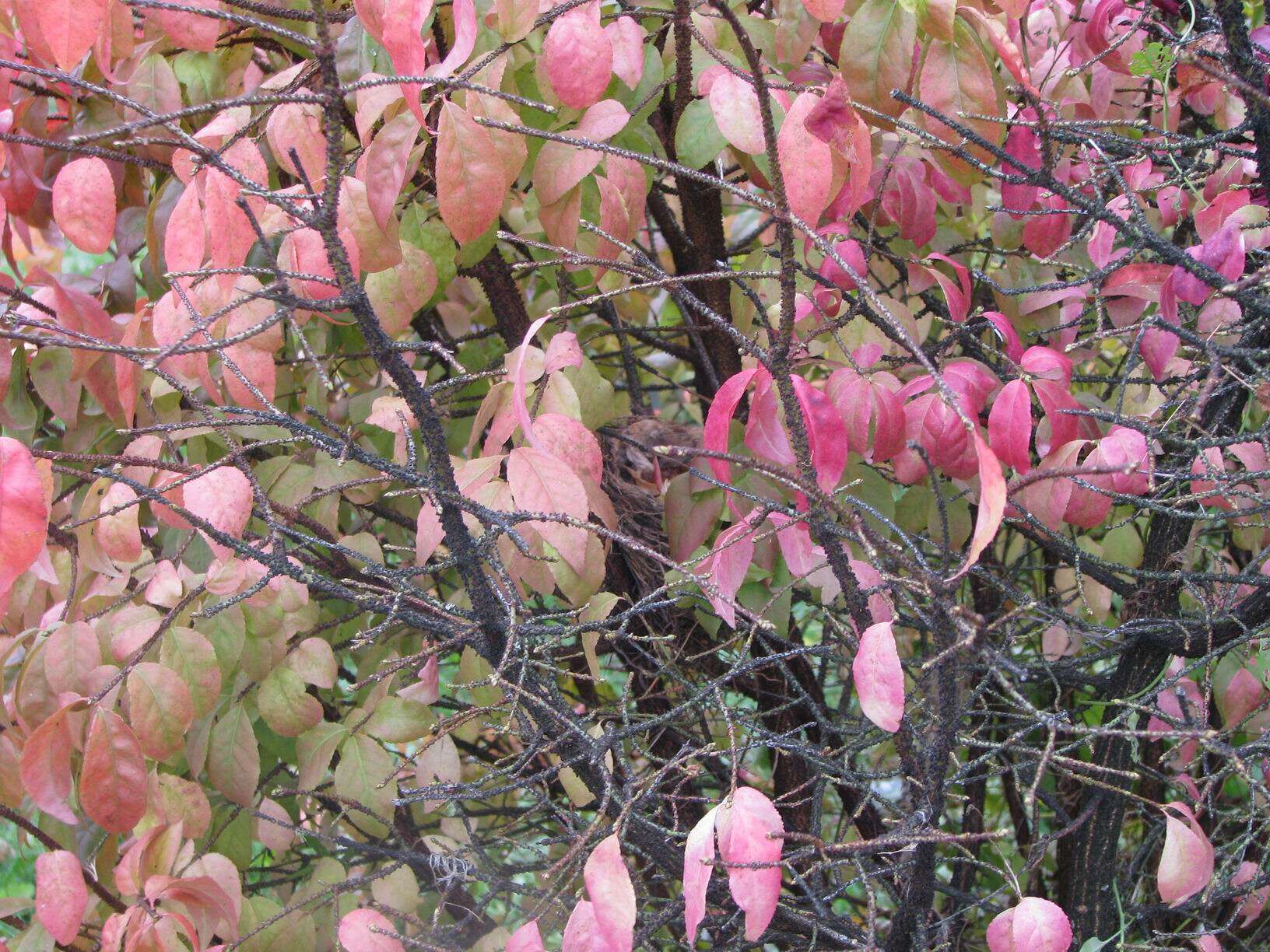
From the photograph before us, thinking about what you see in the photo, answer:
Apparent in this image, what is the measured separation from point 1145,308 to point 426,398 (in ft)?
2.96

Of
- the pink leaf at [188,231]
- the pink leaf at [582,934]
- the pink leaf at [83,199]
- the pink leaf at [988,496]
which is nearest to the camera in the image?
the pink leaf at [988,496]

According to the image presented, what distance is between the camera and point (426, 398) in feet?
3.05

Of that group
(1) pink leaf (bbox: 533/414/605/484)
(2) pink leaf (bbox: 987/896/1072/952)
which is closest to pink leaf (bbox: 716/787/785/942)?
(2) pink leaf (bbox: 987/896/1072/952)

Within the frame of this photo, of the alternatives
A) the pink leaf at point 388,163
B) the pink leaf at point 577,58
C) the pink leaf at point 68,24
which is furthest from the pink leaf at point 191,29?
the pink leaf at point 577,58

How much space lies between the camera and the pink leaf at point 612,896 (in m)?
0.82

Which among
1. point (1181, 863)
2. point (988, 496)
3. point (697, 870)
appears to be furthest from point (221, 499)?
point (1181, 863)

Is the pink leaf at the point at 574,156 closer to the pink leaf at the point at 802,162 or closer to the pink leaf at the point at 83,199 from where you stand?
the pink leaf at the point at 802,162

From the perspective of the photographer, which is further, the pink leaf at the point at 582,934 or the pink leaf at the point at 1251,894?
the pink leaf at the point at 1251,894

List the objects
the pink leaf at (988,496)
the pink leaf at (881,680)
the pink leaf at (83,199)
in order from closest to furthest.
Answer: the pink leaf at (988,496), the pink leaf at (881,680), the pink leaf at (83,199)

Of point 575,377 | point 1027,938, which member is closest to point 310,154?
point 575,377

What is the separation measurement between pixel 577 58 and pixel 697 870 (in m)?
A: 0.70

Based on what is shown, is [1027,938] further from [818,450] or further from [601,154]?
[601,154]

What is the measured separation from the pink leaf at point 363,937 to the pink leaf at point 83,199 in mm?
734

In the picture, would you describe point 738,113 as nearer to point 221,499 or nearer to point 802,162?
point 802,162
